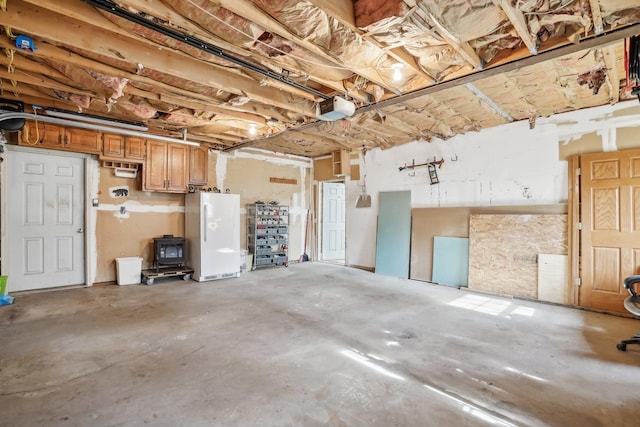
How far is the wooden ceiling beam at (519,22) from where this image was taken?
203 centimetres

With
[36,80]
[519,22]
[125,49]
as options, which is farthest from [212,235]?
[519,22]

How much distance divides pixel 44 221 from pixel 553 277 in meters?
7.76

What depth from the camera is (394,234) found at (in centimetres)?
605

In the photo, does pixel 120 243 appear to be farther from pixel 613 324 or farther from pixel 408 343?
pixel 613 324

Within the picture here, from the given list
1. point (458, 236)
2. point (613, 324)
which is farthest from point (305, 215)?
point (613, 324)

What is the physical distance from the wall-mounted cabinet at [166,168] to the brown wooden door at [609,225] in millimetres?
6521

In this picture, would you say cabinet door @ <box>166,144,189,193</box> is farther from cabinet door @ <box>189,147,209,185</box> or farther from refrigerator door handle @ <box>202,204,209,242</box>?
refrigerator door handle @ <box>202,204,209,242</box>

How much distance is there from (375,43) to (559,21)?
55.2 inches

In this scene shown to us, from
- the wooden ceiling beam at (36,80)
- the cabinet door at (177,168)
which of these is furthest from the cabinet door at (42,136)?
the cabinet door at (177,168)

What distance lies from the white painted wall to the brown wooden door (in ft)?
0.97

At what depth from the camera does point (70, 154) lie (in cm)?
498

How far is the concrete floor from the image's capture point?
6.24 ft

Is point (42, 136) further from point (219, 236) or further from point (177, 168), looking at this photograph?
point (219, 236)

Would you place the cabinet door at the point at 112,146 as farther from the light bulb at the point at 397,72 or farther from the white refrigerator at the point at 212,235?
the light bulb at the point at 397,72
